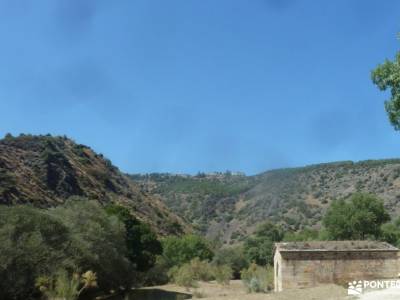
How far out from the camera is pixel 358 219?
46.4m

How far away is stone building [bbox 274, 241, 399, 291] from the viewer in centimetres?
2686

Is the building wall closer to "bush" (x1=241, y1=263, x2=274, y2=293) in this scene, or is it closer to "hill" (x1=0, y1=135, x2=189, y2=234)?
"bush" (x1=241, y1=263, x2=274, y2=293)

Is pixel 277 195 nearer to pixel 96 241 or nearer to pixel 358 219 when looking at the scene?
pixel 358 219

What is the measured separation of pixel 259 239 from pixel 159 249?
58.8 ft

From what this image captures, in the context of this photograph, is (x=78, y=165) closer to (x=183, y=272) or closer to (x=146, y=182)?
(x=183, y=272)

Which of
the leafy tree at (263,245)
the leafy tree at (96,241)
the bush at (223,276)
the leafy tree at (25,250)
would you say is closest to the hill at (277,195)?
the leafy tree at (263,245)

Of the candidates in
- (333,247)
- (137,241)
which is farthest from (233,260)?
(333,247)

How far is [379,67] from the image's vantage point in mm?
14125

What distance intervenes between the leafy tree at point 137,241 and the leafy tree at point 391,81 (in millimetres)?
31675

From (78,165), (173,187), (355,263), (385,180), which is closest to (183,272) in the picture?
(355,263)

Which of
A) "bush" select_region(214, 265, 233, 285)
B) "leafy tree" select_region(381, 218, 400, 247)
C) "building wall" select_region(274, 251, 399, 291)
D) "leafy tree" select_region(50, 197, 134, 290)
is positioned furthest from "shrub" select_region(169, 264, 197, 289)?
"leafy tree" select_region(381, 218, 400, 247)

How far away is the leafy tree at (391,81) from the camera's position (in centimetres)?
1367

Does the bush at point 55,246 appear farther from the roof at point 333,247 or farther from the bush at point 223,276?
the roof at point 333,247

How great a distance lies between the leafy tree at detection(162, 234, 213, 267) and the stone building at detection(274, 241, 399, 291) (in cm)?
2901
